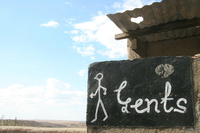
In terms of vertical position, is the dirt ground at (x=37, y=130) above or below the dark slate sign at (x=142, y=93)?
below

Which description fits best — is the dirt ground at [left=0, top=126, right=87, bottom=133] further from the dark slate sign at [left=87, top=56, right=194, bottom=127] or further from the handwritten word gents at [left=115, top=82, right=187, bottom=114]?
the handwritten word gents at [left=115, top=82, right=187, bottom=114]

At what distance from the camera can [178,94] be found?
6.86ft

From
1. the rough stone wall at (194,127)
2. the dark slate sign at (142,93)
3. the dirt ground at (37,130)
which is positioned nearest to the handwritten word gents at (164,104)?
the dark slate sign at (142,93)

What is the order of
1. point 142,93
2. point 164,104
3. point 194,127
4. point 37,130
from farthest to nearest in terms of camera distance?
point 37,130
point 142,93
point 164,104
point 194,127

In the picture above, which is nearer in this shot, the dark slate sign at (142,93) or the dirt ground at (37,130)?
the dark slate sign at (142,93)

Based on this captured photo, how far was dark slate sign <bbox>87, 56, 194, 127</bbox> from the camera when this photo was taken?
6.81 ft


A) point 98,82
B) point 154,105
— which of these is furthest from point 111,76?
point 154,105

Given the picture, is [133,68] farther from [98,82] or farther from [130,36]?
[130,36]

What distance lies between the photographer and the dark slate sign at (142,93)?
208 centimetres

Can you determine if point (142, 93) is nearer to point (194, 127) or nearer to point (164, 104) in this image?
point (164, 104)

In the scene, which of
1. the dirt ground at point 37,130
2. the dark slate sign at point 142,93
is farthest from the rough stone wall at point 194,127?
the dirt ground at point 37,130

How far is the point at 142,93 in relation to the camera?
2236mm

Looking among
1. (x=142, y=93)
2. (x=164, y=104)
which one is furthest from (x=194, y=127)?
(x=142, y=93)

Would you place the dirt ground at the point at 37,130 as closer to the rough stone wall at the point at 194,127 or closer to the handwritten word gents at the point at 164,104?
the rough stone wall at the point at 194,127
